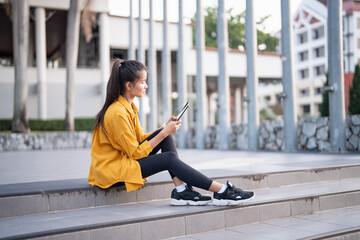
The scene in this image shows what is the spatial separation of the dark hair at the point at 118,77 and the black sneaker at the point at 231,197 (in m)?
1.20

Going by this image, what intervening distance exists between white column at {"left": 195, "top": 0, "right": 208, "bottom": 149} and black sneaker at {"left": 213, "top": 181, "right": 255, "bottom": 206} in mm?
9736

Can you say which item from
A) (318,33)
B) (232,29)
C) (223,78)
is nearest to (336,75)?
(223,78)

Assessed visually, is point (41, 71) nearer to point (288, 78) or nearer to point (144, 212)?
point (288, 78)

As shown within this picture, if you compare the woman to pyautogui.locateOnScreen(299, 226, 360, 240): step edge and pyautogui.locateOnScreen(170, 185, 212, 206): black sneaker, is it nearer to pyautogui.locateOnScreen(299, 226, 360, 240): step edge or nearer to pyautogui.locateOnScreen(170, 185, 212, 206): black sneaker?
pyautogui.locateOnScreen(170, 185, 212, 206): black sneaker

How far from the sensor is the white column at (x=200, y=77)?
12.6 metres

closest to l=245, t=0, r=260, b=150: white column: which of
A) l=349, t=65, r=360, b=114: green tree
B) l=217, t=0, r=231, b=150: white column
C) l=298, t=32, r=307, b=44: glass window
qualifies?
l=217, t=0, r=231, b=150: white column

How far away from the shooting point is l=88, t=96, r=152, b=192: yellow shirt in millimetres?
3215

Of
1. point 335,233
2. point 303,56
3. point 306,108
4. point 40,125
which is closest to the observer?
point 335,233

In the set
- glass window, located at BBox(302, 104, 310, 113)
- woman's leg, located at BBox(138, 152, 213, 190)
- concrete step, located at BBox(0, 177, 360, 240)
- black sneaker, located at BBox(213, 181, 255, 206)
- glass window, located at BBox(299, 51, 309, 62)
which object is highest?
glass window, located at BBox(299, 51, 309, 62)

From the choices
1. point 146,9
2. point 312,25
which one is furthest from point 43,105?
point 312,25

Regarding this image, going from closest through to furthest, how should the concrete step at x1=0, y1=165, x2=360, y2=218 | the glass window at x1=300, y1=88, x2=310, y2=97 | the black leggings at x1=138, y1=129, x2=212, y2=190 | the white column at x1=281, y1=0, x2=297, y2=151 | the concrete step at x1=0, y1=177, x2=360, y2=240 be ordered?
the concrete step at x1=0, y1=177, x2=360, y2=240, the concrete step at x1=0, y1=165, x2=360, y2=218, the black leggings at x1=138, y1=129, x2=212, y2=190, the white column at x1=281, y1=0, x2=297, y2=151, the glass window at x1=300, y1=88, x2=310, y2=97

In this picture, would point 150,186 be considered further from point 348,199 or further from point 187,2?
point 187,2

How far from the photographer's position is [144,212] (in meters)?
3.13

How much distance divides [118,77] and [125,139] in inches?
22.5
